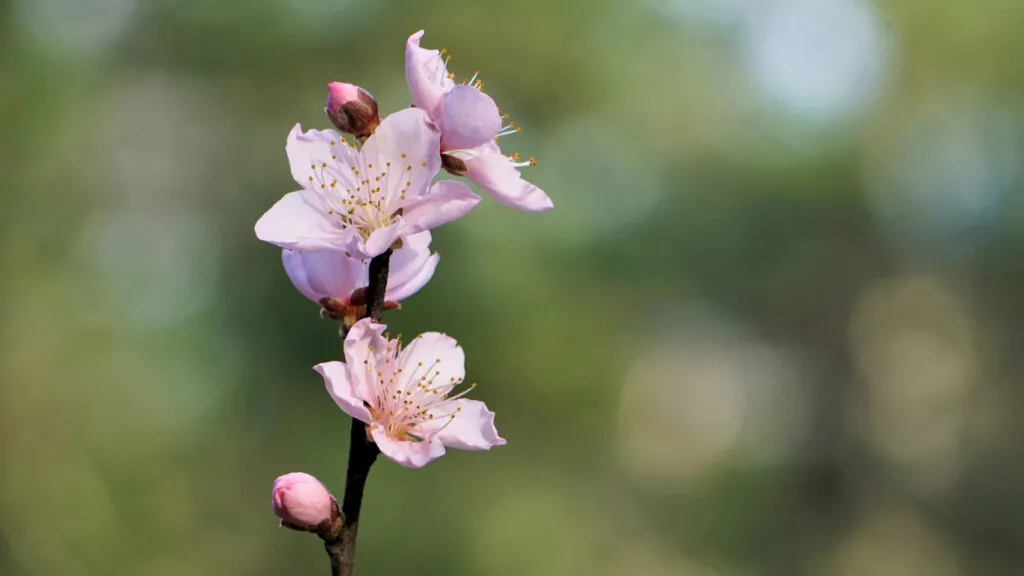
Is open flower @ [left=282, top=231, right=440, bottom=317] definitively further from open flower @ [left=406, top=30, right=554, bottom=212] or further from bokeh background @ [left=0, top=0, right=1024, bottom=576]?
bokeh background @ [left=0, top=0, right=1024, bottom=576]

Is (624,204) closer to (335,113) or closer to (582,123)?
(582,123)

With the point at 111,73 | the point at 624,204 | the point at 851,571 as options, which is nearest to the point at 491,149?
the point at 111,73

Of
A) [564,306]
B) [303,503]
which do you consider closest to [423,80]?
[303,503]

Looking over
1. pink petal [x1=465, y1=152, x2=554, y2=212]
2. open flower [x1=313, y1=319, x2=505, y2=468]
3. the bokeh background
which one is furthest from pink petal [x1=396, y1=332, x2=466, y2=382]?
the bokeh background

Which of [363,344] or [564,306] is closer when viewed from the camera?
[363,344]

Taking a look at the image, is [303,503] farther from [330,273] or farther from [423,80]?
[423,80]
